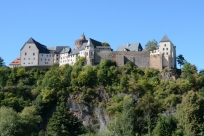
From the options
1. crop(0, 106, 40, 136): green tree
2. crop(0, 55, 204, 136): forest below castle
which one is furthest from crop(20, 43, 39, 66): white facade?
crop(0, 106, 40, 136): green tree

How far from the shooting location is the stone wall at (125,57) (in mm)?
87938

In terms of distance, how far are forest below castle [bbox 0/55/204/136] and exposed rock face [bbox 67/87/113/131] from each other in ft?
1.14

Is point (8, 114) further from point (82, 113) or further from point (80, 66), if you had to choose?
point (80, 66)

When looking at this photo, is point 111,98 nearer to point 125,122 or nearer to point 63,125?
point 125,122

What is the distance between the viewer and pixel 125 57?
88.9 metres

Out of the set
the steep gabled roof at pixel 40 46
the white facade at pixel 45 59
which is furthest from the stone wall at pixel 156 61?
the steep gabled roof at pixel 40 46

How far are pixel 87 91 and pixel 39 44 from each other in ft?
83.6

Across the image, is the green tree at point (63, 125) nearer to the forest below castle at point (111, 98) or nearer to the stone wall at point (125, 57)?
the forest below castle at point (111, 98)

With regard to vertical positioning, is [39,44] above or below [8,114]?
above

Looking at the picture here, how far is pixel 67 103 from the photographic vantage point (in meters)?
80.1

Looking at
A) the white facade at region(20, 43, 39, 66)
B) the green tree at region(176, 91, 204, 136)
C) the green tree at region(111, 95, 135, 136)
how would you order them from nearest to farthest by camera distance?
the green tree at region(176, 91, 204, 136) → the green tree at region(111, 95, 135, 136) → the white facade at region(20, 43, 39, 66)

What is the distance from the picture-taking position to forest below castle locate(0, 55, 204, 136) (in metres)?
65.8

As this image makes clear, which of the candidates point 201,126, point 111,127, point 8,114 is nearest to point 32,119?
point 8,114

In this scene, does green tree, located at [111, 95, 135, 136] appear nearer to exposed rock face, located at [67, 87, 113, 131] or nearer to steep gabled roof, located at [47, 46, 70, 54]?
exposed rock face, located at [67, 87, 113, 131]
